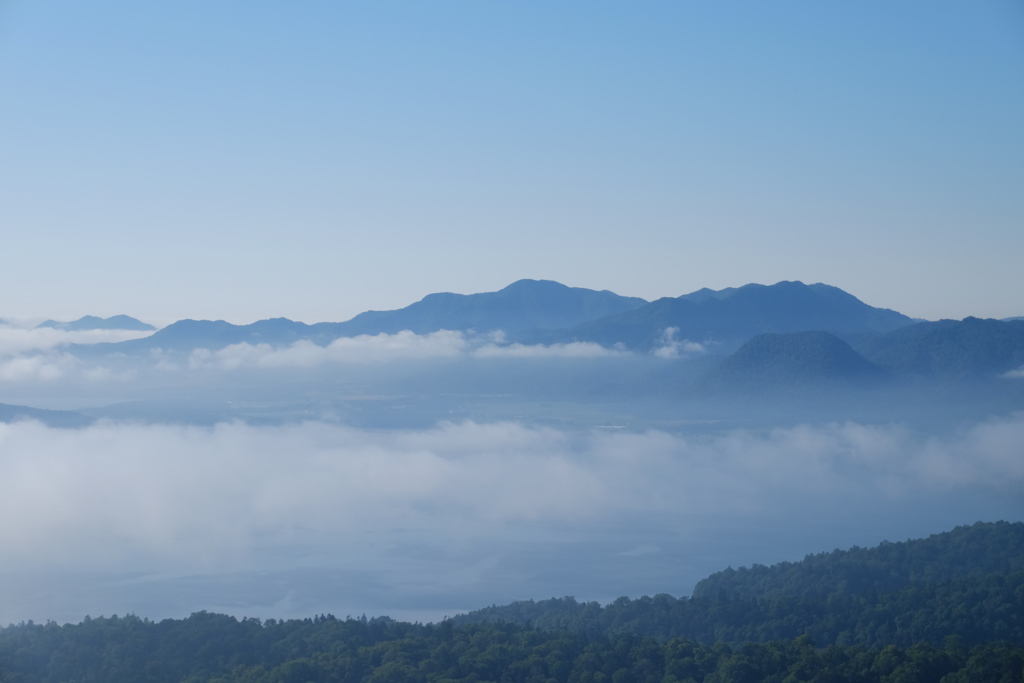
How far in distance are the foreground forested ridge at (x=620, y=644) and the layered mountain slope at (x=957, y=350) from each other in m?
89.0

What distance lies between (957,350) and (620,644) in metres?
103

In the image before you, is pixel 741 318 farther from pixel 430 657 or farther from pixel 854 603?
pixel 430 657

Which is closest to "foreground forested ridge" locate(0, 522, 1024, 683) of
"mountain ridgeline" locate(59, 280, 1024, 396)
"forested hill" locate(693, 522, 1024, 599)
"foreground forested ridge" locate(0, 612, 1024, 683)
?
"foreground forested ridge" locate(0, 612, 1024, 683)

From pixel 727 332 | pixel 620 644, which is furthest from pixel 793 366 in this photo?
pixel 620 644

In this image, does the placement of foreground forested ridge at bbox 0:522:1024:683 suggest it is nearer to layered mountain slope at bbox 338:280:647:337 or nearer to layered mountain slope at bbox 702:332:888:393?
layered mountain slope at bbox 702:332:888:393

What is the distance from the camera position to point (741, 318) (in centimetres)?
14312

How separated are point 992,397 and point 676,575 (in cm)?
7691

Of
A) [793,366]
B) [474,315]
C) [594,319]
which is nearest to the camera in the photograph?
[793,366]

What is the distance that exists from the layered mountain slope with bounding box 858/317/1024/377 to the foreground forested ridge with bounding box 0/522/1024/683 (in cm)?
8896

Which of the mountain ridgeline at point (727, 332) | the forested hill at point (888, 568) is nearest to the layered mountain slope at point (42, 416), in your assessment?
the mountain ridgeline at point (727, 332)

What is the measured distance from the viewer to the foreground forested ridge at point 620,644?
17.5 meters

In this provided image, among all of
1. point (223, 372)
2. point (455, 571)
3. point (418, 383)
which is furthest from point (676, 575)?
point (223, 372)

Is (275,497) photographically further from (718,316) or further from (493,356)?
(718,316)

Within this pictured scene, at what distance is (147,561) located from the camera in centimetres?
5184
